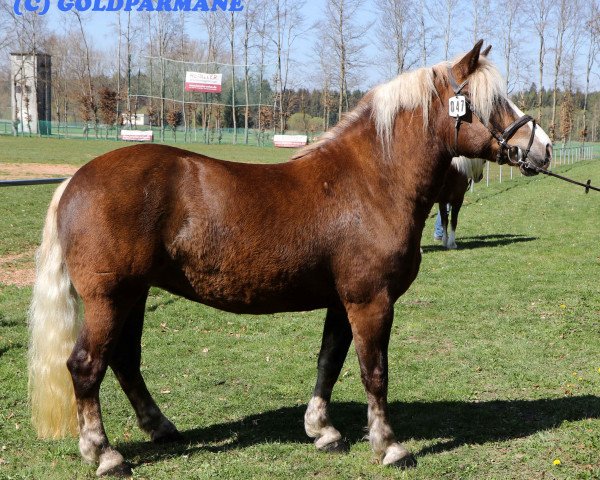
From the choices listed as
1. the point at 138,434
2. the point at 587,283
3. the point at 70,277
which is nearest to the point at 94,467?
the point at 138,434

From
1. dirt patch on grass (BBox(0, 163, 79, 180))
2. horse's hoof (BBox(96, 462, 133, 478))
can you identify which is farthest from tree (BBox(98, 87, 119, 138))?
horse's hoof (BBox(96, 462, 133, 478))

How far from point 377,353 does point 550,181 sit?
2588 centimetres

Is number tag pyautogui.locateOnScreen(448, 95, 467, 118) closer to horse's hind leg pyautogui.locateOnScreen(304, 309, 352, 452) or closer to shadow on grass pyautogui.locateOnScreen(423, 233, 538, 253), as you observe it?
horse's hind leg pyautogui.locateOnScreen(304, 309, 352, 452)

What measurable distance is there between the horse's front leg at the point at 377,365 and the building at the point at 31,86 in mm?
71540

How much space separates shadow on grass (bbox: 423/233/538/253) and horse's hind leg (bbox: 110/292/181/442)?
888cm

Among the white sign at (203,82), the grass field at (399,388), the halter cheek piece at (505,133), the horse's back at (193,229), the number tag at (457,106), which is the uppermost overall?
the white sign at (203,82)

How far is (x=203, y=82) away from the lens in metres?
58.2

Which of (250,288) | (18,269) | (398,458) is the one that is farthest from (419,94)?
(18,269)

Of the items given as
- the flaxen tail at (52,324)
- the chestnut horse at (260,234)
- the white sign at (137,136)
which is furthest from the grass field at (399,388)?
the white sign at (137,136)

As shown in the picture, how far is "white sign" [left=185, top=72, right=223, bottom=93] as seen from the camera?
57.3 metres

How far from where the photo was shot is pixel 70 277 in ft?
13.4

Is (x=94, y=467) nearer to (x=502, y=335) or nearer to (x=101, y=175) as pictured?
(x=101, y=175)

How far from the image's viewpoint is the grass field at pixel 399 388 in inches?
169

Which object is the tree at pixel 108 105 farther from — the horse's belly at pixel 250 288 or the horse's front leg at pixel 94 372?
the horse's front leg at pixel 94 372
